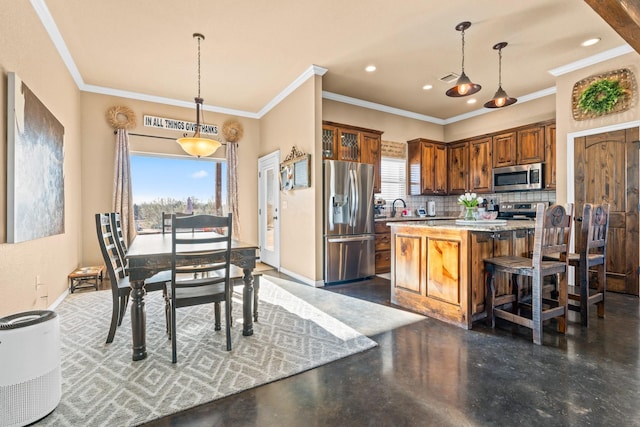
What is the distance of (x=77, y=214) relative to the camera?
4602 mm

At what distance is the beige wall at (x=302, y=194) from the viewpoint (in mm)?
4355

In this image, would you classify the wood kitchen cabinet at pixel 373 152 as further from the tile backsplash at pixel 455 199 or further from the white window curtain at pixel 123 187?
the white window curtain at pixel 123 187

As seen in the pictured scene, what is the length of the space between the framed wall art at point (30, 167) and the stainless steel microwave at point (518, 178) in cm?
649

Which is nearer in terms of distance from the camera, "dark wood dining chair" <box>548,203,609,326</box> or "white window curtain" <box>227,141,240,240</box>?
"dark wood dining chair" <box>548,203,609,326</box>

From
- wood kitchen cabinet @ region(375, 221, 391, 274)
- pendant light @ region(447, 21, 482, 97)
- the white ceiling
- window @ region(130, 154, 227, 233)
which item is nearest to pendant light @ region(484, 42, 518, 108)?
the white ceiling

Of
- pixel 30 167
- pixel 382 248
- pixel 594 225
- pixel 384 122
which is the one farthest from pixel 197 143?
pixel 594 225

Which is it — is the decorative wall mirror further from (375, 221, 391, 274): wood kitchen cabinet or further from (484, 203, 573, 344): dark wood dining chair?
(484, 203, 573, 344): dark wood dining chair

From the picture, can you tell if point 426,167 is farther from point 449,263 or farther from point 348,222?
point 449,263

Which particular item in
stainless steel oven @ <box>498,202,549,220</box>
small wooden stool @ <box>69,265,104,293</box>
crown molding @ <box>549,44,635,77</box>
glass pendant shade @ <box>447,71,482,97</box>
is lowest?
small wooden stool @ <box>69,265,104,293</box>

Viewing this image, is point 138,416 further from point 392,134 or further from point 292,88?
point 392,134

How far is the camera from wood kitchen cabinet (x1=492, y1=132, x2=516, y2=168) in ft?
17.8

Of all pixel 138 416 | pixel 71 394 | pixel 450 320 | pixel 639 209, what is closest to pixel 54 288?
pixel 71 394

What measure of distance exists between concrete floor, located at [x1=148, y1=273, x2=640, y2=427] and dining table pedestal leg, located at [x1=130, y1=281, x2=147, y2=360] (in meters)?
0.80

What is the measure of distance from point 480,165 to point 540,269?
3981 mm
